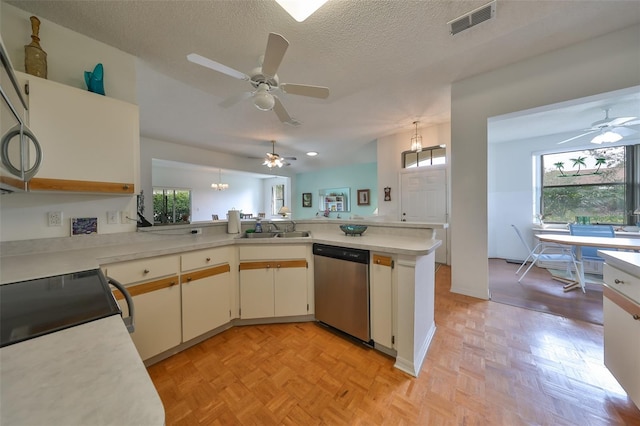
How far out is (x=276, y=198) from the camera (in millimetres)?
9141

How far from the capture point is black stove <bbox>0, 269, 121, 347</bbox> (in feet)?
1.99

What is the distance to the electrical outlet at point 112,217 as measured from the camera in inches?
72.2

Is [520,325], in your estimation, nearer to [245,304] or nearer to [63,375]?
[245,304]

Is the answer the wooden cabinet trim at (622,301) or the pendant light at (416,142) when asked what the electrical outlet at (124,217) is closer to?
the wooden cabinet trim at (622,301)

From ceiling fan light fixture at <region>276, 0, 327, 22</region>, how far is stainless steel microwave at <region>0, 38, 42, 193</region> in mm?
1254

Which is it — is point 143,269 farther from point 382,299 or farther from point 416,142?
point 416,142

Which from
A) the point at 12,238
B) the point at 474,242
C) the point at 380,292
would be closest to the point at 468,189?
the point at 474,242

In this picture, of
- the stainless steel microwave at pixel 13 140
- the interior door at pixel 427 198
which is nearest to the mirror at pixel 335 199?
the interior door at pixel 427 198

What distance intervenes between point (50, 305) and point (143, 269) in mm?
895

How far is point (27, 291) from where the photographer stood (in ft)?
2.88

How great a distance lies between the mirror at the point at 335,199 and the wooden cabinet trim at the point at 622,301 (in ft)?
17.4

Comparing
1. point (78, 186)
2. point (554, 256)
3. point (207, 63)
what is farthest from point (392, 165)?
point (78, 186)

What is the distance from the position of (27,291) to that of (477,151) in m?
3.74

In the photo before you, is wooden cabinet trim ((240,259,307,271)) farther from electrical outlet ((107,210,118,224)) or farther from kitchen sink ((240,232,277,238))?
electrical outlet ((107,210,118,224))
